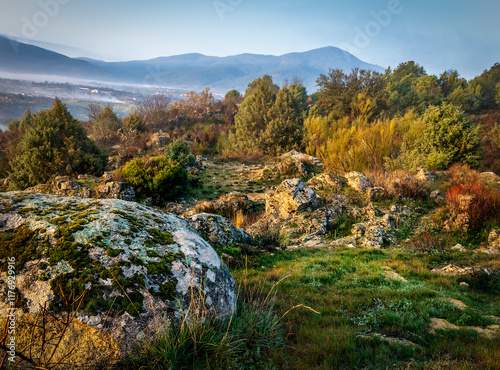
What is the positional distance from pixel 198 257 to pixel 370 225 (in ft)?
21.6

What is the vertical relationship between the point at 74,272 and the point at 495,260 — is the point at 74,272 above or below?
above

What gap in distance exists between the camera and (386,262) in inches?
207

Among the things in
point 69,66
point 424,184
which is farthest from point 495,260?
point 69,66

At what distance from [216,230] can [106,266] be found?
322 centimetres

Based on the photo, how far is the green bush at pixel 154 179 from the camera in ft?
34.0

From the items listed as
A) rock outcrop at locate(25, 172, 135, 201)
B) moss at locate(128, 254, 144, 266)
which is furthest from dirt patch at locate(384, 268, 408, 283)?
rock outcrop at locate(25, 172, 135, 201)

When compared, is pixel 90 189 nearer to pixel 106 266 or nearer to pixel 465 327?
pixel 106 266

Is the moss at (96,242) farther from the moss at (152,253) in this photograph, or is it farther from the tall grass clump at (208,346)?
the tall grass clump at (208,346)

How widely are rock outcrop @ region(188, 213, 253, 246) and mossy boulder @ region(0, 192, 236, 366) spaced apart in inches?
89.5

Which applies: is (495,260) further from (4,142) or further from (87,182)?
(4,142)

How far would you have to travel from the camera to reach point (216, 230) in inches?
202

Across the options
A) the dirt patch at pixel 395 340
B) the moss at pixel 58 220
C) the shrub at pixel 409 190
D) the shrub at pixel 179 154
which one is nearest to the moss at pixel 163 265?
the moss at pixel 58 220

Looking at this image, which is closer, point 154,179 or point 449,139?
point 154,179

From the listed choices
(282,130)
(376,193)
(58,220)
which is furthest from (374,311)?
(282,130)
